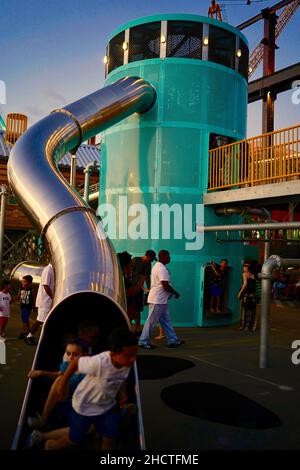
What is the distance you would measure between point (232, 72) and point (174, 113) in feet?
7.09

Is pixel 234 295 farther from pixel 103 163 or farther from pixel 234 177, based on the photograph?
pixel 103 163

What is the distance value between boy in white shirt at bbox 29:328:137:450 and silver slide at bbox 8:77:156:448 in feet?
1.94

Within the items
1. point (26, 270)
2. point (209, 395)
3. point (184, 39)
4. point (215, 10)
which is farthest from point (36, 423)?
point (215, 10)

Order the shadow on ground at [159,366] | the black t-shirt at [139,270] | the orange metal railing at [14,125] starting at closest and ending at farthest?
the shadow on ground at [159,366] → the black t-shirt at [139,270] → the orange metal railing at [14,125]

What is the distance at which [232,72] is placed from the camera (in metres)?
11.2

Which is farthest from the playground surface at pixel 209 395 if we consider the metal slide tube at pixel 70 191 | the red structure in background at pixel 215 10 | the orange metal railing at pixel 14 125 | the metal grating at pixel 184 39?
the red structure in background at pixel 215 10

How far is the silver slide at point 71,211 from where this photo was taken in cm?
456

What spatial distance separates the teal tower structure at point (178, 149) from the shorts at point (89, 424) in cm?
701

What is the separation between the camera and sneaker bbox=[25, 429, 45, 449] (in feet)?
10.8

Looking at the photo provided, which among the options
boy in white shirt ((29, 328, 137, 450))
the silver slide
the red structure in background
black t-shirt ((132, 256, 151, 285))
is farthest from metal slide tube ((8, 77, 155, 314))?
the red structure in background

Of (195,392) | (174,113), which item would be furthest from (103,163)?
(195,392)

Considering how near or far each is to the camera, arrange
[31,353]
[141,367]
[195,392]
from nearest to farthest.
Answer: [195,392]
[141,367]
[31,353]

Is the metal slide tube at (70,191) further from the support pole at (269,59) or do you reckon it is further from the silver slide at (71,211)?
the support pole at (269,59)
